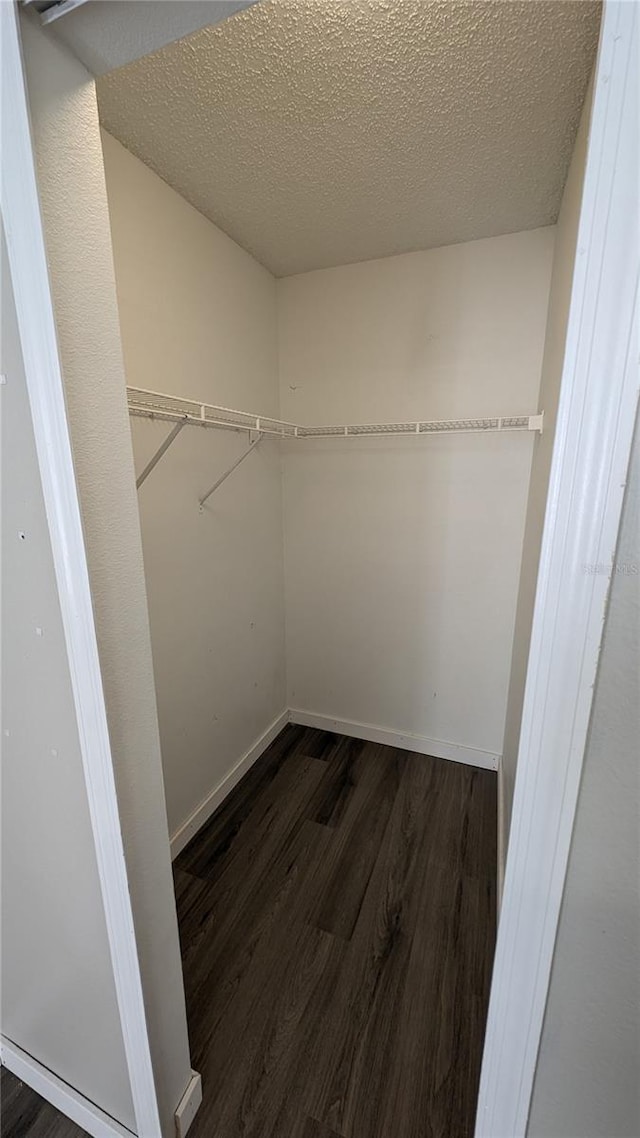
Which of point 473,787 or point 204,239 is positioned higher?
point 204,239

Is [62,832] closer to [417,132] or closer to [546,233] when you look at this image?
[417,132]

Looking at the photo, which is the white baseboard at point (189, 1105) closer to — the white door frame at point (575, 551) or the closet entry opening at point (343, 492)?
the closet entry opening at point (343, 492)

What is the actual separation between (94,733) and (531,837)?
0.72 meters

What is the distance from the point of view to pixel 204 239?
172 centimetres

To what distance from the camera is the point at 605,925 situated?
0.57 m

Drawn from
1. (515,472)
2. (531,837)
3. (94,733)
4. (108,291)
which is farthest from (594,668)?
(515,472)

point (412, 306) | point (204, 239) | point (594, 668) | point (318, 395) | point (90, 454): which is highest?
point (204, 239)

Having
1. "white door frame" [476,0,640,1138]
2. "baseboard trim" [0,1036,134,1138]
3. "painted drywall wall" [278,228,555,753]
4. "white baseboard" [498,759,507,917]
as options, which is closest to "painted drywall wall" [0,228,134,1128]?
"baseboard trim" [0,1036,134,1138]

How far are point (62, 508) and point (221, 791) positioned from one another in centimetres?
185

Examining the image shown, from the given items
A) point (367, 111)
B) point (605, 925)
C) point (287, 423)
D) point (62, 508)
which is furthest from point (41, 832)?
point (367, 111)

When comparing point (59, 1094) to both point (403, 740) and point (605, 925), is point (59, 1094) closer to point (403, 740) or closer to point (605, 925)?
point (605, 925)

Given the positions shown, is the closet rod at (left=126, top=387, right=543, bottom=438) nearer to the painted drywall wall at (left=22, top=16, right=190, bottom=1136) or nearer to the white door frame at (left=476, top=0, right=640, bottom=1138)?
the painted drywall wall at (left=22, top=16, right=190, bottom=1136)

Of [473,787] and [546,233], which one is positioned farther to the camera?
[473,787]

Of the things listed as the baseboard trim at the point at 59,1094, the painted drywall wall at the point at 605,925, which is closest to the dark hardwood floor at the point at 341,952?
the baseboard trim at the point at 59,1094
